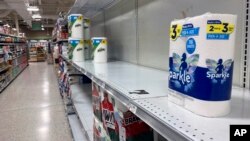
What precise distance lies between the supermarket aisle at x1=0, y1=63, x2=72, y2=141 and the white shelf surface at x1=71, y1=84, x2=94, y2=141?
60 cm

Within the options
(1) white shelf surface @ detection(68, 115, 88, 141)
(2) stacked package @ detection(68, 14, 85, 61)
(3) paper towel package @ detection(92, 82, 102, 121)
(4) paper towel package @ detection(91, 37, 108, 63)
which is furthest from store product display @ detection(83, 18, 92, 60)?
(3) paper towel package @ detection(92, 82, 102, 121)

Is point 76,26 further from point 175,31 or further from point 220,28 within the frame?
point 220,28

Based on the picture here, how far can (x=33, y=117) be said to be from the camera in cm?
390

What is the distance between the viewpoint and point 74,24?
260 cm

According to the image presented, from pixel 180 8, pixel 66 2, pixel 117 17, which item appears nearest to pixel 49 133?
pixel 117 17

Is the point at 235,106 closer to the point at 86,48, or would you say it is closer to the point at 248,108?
the point at 248,108

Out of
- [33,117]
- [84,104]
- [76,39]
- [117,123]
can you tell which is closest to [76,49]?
[76,39]

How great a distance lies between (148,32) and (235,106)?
121 centimetres

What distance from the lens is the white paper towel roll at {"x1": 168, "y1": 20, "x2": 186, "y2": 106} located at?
69 cm

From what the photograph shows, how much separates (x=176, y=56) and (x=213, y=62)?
0.15 metres

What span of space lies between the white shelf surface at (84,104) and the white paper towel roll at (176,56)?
129 centimetres

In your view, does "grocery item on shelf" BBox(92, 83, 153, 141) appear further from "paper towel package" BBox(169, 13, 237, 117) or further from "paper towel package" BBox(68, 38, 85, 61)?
"paper towel package" BBox(68, 38, 85, 61)

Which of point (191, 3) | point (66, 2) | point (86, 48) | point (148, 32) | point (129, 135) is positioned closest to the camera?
point (129, 135)

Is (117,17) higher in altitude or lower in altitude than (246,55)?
higher
